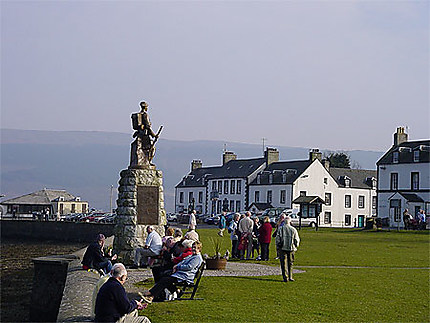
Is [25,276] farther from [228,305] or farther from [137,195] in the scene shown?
[228,305]

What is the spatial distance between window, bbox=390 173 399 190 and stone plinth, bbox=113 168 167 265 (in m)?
49.4

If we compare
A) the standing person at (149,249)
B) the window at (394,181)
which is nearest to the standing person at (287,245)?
the standing person at (149,249)

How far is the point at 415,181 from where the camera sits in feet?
220

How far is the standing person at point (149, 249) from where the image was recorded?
1978 centimetres

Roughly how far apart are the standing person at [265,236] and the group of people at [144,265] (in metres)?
5.59

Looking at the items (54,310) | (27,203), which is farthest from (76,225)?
(54,310)

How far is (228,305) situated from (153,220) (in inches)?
379

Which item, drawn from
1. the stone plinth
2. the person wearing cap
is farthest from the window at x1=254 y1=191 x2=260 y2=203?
the person wearing cap

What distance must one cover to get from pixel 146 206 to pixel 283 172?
60.0 metres

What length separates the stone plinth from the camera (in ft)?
75.9

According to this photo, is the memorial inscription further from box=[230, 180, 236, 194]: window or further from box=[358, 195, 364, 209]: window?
box=[230, 180, 236, 194]: window

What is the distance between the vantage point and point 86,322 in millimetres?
10617

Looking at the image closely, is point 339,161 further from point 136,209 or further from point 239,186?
point 136,209

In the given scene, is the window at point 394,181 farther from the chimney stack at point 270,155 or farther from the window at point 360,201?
the chimney stack at point 270,155
